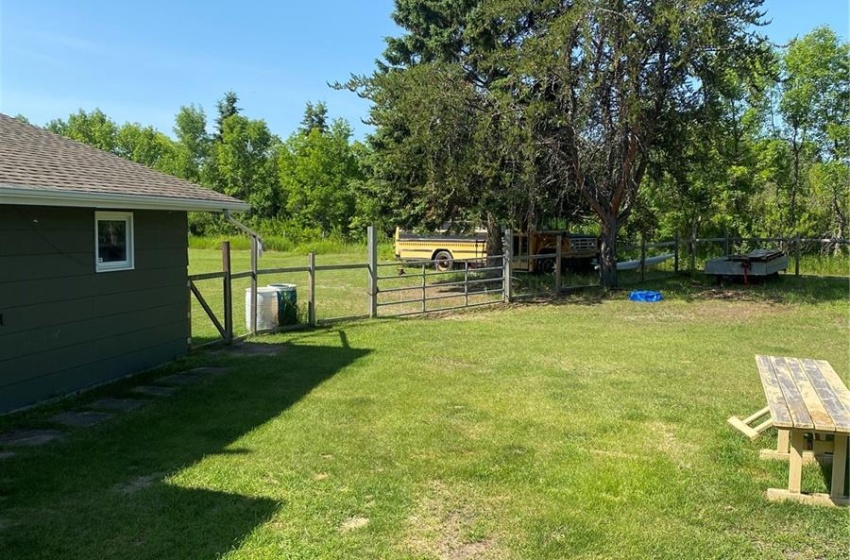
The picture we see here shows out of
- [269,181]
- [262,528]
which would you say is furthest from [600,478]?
[269,181]

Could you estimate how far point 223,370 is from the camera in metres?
7.50

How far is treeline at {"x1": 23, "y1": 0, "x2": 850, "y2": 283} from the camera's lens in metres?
12.7

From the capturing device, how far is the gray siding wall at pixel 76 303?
19.1 ft

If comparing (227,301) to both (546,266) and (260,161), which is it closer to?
(546,266)

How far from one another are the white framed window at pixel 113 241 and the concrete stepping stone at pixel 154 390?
1371 mm

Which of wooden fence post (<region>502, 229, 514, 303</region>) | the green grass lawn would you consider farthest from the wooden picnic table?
wooden fence post (<region>502, 229, 514, 303</region>)

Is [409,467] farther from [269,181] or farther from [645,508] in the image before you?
[269,181]

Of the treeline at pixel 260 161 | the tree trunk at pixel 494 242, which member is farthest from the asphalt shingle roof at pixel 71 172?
the treeline at pixel 260 161

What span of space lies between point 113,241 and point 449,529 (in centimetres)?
549

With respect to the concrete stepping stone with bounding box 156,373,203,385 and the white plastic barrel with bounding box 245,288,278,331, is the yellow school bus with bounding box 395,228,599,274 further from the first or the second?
the concrete stepping stone with bounding box 156,373,203,385

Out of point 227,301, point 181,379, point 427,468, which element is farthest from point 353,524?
point 227,301

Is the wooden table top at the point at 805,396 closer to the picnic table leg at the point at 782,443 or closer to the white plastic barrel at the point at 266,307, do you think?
the picnic table leg at the point at 782,443

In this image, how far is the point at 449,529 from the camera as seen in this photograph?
3.47 m

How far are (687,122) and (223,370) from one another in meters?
11.6
